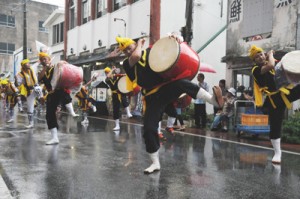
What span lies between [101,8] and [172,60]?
69.8 ft

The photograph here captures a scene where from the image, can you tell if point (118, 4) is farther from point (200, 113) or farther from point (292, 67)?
point (292, 67)

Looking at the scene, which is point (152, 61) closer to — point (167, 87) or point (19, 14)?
point (167, 87)

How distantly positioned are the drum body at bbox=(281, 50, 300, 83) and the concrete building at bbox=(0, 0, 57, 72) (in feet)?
162

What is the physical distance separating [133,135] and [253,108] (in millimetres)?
3408

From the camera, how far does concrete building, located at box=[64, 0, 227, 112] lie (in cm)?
1861

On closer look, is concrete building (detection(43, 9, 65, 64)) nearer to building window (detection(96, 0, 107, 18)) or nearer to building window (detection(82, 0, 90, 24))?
building window (detection(82, 0, 90, 24))

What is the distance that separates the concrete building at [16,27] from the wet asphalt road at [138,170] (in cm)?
4694

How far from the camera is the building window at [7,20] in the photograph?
5271 centimetres

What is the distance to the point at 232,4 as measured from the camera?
14773 mm

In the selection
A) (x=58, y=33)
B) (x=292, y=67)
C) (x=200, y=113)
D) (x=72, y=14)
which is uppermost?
(x=72, y=14)

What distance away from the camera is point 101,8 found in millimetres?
25578

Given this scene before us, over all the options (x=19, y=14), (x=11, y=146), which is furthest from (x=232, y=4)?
(x=19, y=14)

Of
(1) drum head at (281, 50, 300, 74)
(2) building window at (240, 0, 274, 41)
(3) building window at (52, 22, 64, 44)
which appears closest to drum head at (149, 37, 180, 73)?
(1) drum head at (281, 50, 300, 74)

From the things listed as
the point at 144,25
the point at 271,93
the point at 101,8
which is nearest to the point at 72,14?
the point at 101,8
